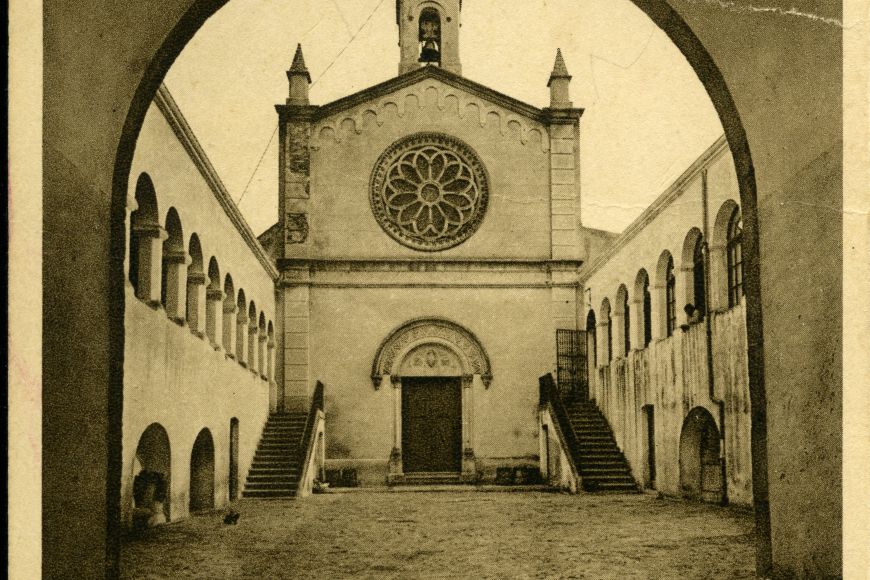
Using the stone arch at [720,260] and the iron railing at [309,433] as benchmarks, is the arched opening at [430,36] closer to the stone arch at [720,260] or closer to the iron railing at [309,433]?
the iron railing at [309,433]

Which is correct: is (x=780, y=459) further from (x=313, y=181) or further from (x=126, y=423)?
(x=313, y=181)

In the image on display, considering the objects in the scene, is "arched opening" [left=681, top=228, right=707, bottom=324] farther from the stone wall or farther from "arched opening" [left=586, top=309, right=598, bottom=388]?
the stone wall

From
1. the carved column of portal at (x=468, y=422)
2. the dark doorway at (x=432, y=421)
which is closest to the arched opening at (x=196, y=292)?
the dark doorway at (x=432, y=421)

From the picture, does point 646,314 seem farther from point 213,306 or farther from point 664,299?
point 213,306

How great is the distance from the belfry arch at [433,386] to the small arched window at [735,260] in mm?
10914

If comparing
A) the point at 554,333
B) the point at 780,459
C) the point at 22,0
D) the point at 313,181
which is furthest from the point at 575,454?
the point at 22,0

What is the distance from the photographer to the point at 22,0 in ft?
17.6

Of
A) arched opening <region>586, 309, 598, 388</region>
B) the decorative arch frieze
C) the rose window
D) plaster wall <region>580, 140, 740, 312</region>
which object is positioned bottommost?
arched opening <region>586, 309, 598, 388</region>

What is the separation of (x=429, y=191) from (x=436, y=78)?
2935 mm

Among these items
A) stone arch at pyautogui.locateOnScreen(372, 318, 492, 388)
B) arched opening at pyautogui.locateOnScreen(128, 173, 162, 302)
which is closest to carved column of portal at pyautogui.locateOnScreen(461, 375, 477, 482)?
stone arch at pyautogui.locateOnScreen(372, 318, 492, 388)

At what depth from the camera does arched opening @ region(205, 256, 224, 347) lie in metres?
18.7

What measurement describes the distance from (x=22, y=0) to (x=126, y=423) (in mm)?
7871

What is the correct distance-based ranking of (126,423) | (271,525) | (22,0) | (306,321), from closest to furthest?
(22,0) → (126,423) → (271,525) → (306,321)

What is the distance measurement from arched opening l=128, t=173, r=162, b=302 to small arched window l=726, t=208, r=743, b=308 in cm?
860
